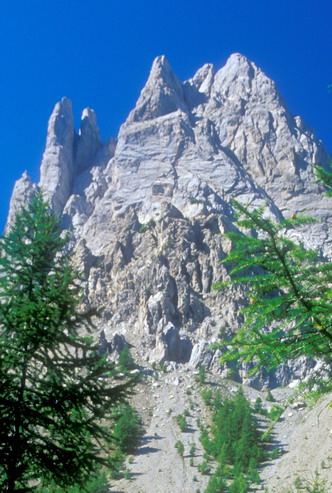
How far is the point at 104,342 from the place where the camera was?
80062mm

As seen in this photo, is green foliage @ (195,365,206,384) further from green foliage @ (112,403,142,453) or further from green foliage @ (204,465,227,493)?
green foliage @ (204,465,227,493)

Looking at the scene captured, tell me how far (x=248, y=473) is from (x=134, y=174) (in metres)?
104

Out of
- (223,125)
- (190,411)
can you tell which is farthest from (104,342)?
(223,125)

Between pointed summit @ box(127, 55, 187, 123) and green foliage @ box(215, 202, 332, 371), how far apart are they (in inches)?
6179

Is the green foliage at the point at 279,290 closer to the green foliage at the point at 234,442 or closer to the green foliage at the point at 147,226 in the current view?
the green foliage at the point at 234,442

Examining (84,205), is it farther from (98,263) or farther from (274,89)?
(274,89)

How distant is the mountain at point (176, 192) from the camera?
9250 centimetres

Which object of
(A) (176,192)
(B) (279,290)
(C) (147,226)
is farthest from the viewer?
(A) (176,192)

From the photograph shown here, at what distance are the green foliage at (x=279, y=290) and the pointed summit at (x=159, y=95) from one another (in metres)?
157

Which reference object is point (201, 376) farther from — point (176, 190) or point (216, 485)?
point (176, 190)

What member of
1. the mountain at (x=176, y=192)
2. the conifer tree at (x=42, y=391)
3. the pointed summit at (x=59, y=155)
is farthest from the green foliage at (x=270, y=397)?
the pointed summit at (x=59, y=155)

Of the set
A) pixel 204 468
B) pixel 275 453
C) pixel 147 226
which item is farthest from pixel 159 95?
pixel 204 468

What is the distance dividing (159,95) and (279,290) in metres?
164

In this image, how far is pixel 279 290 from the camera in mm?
5617
